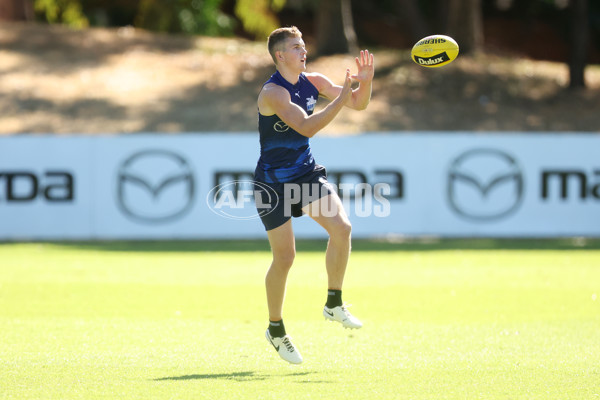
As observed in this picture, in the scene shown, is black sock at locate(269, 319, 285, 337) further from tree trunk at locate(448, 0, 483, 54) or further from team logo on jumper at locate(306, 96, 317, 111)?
tree trunk at locate(448, 0, 483, 54)

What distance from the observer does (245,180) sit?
54.6ft

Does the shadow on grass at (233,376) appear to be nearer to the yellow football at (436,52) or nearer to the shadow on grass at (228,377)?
the shadow on grass at (228,377)

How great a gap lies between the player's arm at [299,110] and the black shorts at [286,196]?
445 millimetres

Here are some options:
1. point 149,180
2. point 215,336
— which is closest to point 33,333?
point 215,336

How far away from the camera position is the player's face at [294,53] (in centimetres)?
659

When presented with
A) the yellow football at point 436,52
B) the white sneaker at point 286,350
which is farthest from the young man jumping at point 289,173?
the yellow football at point 436,52

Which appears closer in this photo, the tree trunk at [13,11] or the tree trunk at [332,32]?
the tree trunk at [332,32]

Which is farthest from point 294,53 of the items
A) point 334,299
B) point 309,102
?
point 334,299

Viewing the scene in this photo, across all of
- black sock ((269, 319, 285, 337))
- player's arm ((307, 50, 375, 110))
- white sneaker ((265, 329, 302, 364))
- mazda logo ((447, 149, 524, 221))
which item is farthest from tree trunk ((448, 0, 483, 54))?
white sneaker ((265, 329, 302, 364))

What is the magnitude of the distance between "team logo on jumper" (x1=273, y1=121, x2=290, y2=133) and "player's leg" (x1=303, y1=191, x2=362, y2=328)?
58 cm

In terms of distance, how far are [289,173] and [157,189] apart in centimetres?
1033

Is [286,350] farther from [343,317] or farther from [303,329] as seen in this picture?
[303,329]

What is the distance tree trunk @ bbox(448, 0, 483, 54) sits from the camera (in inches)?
993

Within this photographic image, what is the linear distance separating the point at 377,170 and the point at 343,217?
1002 centimetres
